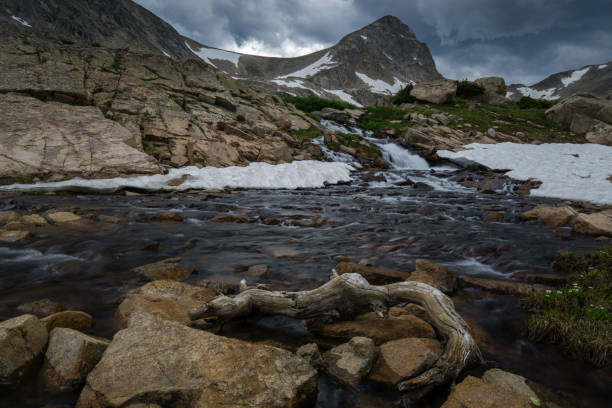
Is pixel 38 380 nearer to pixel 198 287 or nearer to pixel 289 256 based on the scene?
pixel 198 287

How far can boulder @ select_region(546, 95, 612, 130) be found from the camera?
29797mm

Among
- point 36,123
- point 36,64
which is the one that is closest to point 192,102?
point 36,64

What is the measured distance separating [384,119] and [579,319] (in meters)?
35.9

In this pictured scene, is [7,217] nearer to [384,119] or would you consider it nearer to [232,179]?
[232,179]

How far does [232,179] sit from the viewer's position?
1467cm

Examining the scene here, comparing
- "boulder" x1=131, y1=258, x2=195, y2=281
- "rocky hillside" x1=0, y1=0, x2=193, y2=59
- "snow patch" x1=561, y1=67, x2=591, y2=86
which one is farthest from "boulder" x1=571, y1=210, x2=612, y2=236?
"snow patch" x1=561, y1=67, x2=591, y2=86

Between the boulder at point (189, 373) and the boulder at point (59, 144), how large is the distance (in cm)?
1234

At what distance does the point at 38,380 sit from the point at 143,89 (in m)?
22.6

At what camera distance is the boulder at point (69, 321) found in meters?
2.36

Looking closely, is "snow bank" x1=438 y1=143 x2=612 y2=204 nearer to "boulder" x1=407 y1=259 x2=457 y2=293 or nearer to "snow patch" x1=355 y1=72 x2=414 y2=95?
"boulder" x1=407 y1=259 x2=457 y2=293

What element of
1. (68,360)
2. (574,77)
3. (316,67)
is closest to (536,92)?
(574,77)

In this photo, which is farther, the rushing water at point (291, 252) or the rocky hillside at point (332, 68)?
the rocky hillside at point (332, 68)

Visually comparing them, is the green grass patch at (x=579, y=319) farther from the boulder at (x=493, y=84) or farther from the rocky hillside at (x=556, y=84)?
the rocky hillside at (x=556, y=84)

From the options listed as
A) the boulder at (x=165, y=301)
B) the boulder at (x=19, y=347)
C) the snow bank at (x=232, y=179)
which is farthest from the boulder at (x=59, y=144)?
the boulder at (x=19, y=347)
